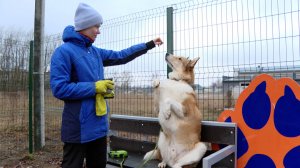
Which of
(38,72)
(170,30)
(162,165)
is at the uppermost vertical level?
(170,30)

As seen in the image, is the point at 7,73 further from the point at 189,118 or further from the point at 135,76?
the point at 189,118

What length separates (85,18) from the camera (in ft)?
9.77

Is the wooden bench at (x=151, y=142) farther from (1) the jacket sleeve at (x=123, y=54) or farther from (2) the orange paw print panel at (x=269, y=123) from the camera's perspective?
(1) the jacket sleeve at (x=123, y=54)

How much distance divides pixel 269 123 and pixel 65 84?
5.65ft

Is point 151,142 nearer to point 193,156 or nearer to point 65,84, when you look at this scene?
point 193,156

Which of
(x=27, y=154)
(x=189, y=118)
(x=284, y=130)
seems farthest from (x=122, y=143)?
(x=27, y=154)

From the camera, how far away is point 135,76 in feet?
17.9

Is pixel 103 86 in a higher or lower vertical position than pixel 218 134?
higher

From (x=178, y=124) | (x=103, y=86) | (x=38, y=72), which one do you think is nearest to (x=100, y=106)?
(x=103, y=86)

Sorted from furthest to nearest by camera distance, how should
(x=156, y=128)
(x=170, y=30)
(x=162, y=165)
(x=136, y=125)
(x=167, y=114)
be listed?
(x=170, y=30)
(x=136, y=125)
(x=156, y=128)
(x=162, y=165)
(x=167, y=114)

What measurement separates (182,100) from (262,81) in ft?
2.37

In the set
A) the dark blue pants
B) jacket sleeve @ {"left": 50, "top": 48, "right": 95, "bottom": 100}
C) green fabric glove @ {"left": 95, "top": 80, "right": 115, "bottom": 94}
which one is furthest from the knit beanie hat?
the dark blue pants

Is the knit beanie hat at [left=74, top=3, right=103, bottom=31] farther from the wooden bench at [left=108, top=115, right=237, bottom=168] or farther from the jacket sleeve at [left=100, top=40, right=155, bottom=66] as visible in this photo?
the wooden bench at [left=108, top=115, right=237, bottom=168]

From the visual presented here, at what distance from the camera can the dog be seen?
3.16 meters
